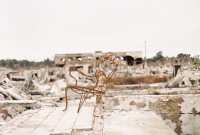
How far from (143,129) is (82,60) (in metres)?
39.6

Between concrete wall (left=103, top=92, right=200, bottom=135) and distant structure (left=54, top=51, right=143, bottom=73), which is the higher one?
distant structure (left=54, top=51, right=143, bottom=73)

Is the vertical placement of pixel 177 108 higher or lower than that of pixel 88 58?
lower

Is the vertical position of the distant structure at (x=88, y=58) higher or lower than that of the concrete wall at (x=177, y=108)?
higher

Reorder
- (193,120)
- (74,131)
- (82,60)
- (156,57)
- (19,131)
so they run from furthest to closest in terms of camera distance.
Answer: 1. (156,57)
2. (82,60)
3. (193,120)
4. (19,131)
5. (74,131)

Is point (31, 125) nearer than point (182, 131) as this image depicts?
Yes

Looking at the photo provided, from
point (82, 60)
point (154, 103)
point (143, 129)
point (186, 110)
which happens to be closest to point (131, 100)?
point (154, 103)

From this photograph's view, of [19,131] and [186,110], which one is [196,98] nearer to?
[186,110]

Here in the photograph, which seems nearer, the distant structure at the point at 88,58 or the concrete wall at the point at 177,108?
the concrete wall at the point at 177,108

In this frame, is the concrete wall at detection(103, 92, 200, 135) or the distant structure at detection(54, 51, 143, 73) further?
the distant structure at detection(54, 51, 143, 73)

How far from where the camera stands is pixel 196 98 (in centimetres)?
604

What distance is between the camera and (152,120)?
15.9 ft

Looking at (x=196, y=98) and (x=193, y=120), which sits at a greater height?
(x=196, y=98)

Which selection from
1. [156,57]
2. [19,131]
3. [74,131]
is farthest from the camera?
[156,57]

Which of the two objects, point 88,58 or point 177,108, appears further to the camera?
point 88,58
